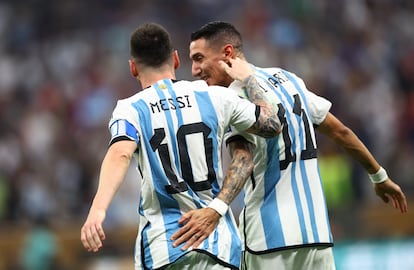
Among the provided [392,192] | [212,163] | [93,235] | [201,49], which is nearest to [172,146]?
[212,163]

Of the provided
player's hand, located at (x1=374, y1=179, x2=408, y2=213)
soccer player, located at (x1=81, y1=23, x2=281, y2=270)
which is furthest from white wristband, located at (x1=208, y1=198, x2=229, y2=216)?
player's hand, located at (x1=374, y1=179, x2=408, y2=213)

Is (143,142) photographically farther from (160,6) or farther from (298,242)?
(160,6)

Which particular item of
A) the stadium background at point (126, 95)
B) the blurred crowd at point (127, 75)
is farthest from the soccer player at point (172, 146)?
the blurred crowd at point (127, 75)

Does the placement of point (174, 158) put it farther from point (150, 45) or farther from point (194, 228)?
point (150, 45)

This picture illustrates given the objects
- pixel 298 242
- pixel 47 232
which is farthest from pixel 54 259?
pixel 298 242

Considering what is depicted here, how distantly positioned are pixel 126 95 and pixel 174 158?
957 centimetres

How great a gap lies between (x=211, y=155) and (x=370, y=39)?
30.0 feet

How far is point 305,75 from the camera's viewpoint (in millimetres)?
13906

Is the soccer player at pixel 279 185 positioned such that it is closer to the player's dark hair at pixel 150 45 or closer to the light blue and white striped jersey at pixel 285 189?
the light blue and white striped jersey at pixel 285 189

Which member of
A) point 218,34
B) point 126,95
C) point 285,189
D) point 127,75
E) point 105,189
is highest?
point 127,75

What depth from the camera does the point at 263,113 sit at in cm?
584

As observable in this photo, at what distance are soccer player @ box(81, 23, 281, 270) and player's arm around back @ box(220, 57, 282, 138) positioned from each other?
69 millimetres

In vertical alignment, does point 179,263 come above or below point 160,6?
below

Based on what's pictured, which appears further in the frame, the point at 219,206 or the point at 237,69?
the point at 237,69
